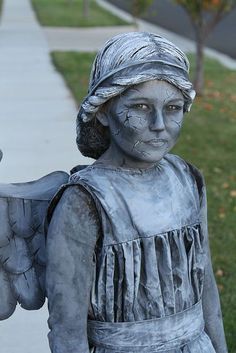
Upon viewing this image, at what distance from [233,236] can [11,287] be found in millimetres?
4130

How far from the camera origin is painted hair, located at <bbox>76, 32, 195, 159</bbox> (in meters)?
1.96

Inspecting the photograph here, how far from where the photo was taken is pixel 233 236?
6.27 metres

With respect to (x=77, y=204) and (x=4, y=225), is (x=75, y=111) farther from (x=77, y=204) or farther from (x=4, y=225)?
(x=77, y=204)

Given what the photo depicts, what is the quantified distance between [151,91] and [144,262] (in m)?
0.43

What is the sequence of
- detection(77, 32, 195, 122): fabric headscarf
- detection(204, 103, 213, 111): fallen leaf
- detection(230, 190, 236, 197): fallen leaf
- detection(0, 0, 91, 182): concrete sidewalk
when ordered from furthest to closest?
detection(204, 103, 213, 111): fallen leaf → detection(0, 0, 91, 182): concrete sidewalk → detection(230, 190, 236, 197): fallen leaf → detection(77, 32, 195, 122): fabric headscarf

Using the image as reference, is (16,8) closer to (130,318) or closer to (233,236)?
(233,236)

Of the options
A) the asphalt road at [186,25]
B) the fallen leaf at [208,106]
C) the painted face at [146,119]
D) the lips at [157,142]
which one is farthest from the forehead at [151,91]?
the asphalt road at [186,25]

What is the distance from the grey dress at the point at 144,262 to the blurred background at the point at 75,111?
2496 mm

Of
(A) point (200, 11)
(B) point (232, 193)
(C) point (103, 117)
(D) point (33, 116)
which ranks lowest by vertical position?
(D) point (33, 116)

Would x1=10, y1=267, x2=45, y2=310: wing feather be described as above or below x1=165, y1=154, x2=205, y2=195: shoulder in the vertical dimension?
below

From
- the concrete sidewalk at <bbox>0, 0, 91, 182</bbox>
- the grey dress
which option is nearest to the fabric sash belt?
the grey dress

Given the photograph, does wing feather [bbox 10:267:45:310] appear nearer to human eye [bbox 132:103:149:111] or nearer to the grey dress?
the grey dress

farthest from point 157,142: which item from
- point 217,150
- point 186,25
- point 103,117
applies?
point 186,25

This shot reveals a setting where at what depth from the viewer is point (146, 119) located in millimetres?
2018
